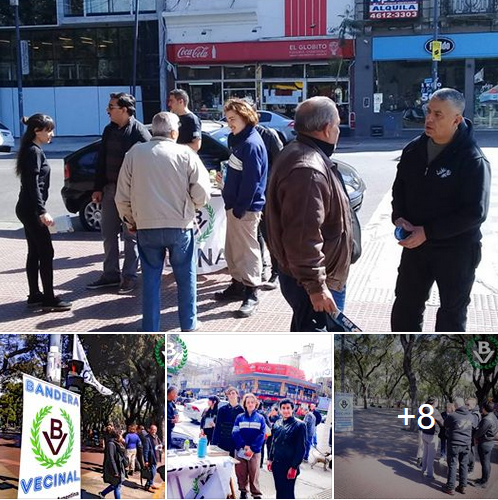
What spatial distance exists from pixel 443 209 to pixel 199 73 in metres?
31.6

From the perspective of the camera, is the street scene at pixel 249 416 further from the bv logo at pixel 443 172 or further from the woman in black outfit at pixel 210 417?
the bv logo at pixel 443 172

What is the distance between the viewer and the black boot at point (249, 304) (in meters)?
7.32

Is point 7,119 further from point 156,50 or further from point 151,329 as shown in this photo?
point 151,329

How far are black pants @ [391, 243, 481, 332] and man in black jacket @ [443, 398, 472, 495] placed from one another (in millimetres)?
1113

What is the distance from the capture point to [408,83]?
3331 centimetres

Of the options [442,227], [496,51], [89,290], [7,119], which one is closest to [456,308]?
[442,227]

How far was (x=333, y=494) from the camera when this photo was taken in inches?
155

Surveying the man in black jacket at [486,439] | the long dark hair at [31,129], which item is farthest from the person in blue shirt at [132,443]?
the long dark hair at [31,129]

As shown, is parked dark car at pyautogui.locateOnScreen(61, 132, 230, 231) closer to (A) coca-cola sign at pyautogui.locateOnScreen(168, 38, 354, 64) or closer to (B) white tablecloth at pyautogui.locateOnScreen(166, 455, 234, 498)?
(B) white tablecloth at pyautogui.locateOnScreen(166, 455, 234, 498)

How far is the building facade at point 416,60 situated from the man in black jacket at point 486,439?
29374 millimetres

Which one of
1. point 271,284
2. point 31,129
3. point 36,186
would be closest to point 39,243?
point 36,186

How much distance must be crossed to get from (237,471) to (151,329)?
7.80 ft

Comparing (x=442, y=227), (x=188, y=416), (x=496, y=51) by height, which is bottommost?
(x=188, y=416)

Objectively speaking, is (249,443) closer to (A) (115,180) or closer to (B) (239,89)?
(A) (115,180)
